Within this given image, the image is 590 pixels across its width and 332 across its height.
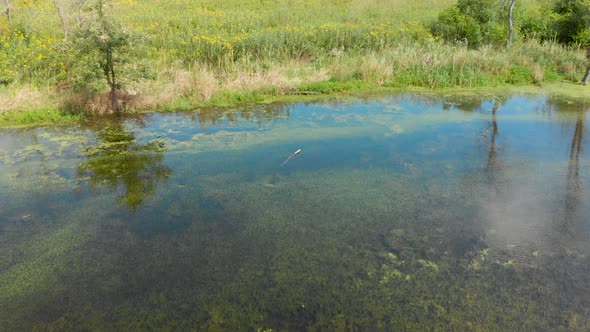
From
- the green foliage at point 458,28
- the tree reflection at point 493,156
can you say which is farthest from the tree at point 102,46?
the green foliage at point 458,28

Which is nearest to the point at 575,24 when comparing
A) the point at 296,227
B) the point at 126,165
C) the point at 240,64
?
the point at 240,64

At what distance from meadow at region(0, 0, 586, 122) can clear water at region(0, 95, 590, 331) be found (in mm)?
1131

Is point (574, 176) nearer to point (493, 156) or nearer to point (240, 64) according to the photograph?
point (493, 156)

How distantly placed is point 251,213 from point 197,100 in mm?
4779

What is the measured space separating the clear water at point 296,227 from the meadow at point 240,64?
1131mm

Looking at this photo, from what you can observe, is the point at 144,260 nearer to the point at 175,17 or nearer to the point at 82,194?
the point at 82,194

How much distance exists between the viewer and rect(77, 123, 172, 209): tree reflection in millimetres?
5631

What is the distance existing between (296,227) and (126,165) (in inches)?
120

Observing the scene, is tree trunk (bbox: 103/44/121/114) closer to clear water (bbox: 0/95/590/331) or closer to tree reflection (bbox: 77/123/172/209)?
clear water (bbox: 0/95/590/331)

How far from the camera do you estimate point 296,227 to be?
15.4 ft

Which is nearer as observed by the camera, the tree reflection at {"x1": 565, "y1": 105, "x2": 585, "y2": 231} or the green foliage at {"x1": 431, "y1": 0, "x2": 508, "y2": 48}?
the tree reflection at {"x1": 565, "y1": 105, "x2": 585, "y2": 231}

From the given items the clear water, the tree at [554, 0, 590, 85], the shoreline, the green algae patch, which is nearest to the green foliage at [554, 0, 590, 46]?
the tree at [554, 0, 590, 85]

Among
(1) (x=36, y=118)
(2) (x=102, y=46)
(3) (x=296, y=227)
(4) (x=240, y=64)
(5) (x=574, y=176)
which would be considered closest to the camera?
(3) (x=296, y=227)

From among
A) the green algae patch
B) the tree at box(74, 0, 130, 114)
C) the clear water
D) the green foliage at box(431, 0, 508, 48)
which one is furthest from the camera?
the green foliage at box(431, 0, 508, 48)
